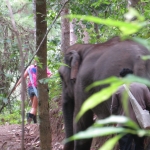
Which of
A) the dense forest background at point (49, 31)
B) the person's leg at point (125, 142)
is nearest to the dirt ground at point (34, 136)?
the dense forest background at point (49, 31)

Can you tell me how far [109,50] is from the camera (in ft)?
19.2

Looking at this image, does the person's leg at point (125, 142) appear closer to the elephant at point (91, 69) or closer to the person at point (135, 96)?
the person at point (135, 96)

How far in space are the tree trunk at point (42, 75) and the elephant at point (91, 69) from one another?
53 cm

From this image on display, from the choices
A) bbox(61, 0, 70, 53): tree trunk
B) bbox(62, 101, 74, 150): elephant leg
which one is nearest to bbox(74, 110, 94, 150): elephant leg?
bbox(62, 101, 74, 150): elephant leg

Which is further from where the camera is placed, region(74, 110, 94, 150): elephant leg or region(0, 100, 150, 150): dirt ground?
region(0, 100, 150, 150): dirt ground

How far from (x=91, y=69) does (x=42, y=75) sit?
2.41 feet

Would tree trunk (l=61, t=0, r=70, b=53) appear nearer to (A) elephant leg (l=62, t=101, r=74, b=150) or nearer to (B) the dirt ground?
(B) the dirt ground

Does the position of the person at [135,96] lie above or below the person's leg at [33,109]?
above

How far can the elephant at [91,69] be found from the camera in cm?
542

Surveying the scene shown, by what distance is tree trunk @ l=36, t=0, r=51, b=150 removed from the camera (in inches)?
217

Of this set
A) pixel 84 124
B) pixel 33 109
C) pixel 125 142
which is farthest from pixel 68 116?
pixel 33 109

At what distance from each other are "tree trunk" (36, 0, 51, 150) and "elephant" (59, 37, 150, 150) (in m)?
0.53

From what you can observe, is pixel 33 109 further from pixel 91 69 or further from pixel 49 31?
pixel 49 31

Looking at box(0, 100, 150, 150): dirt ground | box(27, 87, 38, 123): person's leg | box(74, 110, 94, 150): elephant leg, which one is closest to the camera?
box(74, 110, 94, 150): elephant leg
